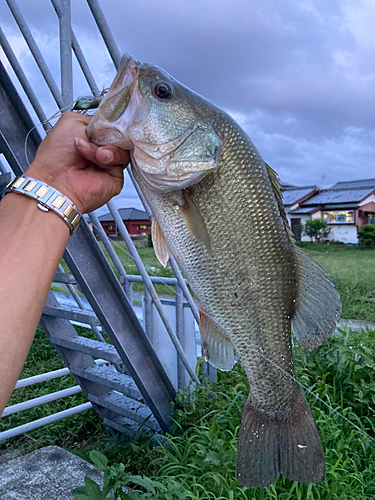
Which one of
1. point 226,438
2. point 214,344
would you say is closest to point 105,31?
point 214,344

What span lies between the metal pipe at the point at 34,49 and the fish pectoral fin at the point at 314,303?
1.60 m

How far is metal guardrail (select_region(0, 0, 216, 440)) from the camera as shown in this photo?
2.19 m

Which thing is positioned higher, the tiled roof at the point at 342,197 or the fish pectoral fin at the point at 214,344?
the tiled roof at the point at 342,197

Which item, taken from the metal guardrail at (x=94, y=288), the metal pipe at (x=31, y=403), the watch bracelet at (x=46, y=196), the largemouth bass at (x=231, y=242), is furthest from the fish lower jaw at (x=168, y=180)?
the metal pipe at (x=31, y=403)

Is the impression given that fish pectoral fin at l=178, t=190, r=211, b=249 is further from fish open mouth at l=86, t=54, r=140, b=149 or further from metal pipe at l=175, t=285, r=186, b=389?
metal pipe at l=175, t=285, r=186, b=389

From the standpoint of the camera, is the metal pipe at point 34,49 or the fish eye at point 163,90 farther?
the metal pipe at point 34,49

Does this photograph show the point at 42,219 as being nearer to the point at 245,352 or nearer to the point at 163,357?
the point at 245,352

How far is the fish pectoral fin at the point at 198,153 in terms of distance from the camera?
3.44 ft

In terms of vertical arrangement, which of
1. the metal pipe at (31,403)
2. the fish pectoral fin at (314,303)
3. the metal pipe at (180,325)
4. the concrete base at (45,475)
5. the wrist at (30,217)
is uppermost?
the wrist at (30,217)

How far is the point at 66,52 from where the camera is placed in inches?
80.2

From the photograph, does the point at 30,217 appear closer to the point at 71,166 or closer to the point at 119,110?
the point at 71,166

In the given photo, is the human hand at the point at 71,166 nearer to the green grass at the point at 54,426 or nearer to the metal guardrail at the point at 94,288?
the metal guardrail at the point at 94,288

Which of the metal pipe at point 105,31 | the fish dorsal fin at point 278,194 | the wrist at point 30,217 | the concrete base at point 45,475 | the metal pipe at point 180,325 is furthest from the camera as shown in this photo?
the metal pipe at point 180,325

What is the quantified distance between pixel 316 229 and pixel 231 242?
12.0 metres
